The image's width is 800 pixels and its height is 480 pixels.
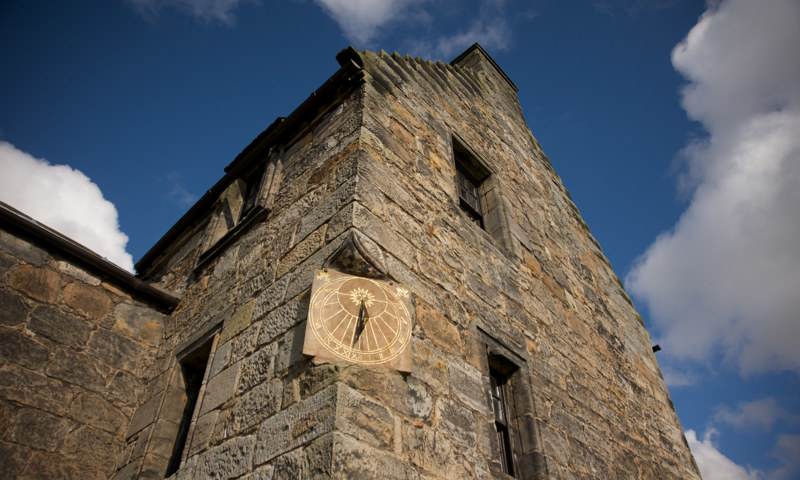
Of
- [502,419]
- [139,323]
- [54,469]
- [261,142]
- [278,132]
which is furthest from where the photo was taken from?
[261,142]

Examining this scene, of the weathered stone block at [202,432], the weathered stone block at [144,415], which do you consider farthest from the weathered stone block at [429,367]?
the weathered stone block at [144,415]

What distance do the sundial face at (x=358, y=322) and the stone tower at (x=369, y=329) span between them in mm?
11

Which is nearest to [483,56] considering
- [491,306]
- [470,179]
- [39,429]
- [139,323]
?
[470,179]

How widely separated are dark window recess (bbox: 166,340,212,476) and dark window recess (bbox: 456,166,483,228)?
283 centimetres

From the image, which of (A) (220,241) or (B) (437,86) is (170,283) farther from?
(B) (437,86)

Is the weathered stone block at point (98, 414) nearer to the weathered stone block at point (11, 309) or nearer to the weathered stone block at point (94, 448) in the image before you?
the weathered stone block at point (94, 448)

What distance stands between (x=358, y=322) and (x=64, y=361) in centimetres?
287

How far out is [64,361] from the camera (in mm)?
3973

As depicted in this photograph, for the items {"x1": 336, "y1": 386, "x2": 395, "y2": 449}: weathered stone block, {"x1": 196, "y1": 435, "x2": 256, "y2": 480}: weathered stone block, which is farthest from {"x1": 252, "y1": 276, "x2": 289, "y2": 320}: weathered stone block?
{"x1": 336, "y1": 386, "x2": 395, "y2": 449}: weathered stone block

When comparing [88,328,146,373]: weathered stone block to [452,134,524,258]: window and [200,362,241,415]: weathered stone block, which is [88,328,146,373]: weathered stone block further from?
[452,134,524,258]: window

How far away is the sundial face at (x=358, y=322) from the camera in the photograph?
2.58 meters

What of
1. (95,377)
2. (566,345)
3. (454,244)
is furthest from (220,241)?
(566,345)

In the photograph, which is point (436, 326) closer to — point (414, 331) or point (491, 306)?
point (414, 331)

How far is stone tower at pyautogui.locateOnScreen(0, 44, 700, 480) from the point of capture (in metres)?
2.57
